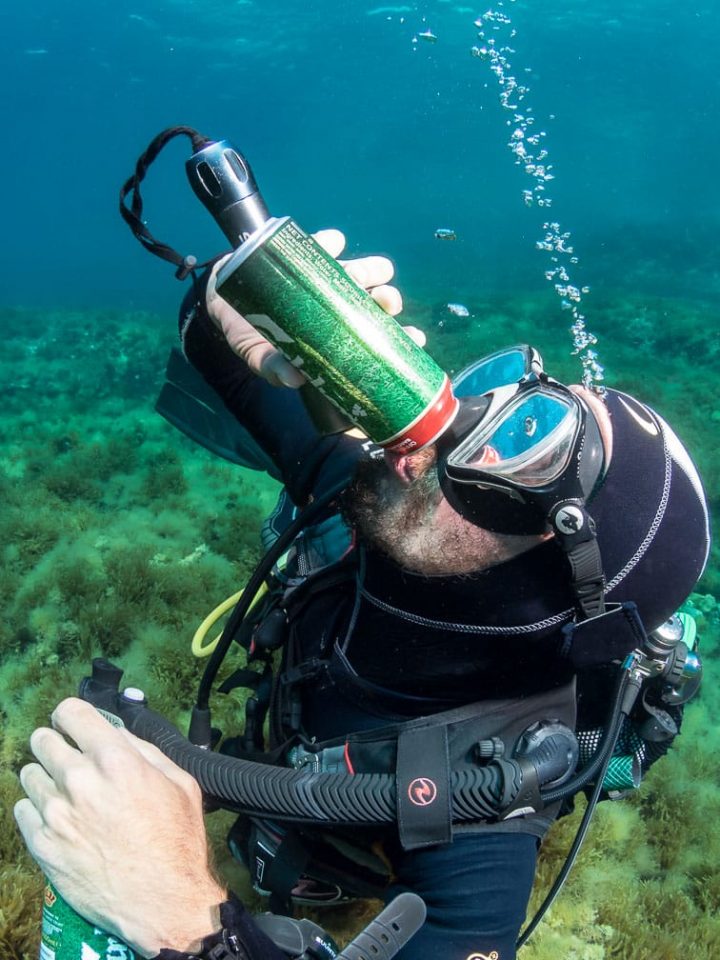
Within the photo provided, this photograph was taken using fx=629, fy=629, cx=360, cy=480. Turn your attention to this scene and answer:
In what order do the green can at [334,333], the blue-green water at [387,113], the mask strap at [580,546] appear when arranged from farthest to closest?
the blue-green water at [387,113], the mask strap at [580,546], the green can at [334,333]

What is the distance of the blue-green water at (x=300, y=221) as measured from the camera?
14.0 feet

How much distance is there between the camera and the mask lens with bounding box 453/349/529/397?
210 cm

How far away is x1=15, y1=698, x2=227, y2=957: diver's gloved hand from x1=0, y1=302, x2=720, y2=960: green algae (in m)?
1.88

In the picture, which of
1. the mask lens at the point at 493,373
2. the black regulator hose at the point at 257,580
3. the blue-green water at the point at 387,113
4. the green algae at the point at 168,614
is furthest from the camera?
the blue-green water at the point at 387,113

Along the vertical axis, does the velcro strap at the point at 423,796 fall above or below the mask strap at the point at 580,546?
below

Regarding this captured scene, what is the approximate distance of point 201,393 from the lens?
182 inches

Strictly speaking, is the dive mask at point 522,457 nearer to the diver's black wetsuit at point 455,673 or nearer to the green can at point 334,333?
the diver's black wetsuit at point 455,673

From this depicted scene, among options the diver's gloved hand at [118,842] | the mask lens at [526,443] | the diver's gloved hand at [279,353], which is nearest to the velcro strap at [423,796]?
the diver's gloved hand at [118,842]

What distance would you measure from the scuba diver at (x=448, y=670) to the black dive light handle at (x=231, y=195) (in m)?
0.21

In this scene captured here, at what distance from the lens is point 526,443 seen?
5.99 feet

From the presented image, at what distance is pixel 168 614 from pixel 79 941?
13.0ft

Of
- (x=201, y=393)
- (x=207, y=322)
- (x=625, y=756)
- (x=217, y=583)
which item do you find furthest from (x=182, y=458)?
(x=625, y=756)

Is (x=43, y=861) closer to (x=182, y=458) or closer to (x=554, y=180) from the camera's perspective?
(x=182, y=458)

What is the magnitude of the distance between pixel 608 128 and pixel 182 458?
335 ft
